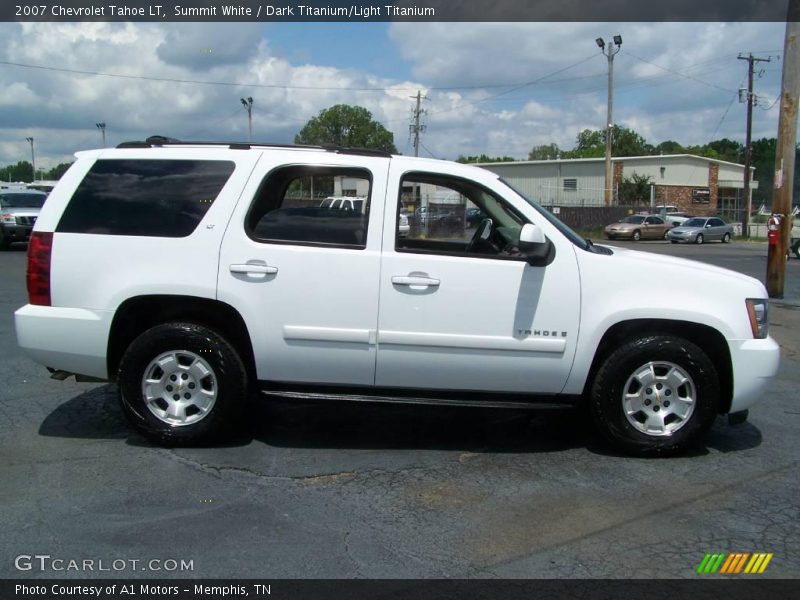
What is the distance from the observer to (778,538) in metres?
3.88

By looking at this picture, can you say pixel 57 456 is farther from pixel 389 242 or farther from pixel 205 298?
pixel 389 242

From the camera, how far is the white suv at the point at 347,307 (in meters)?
4.82

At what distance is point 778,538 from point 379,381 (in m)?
2.47

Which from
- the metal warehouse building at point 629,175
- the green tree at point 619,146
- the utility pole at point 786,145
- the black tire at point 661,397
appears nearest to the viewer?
the black tire at point 661,397

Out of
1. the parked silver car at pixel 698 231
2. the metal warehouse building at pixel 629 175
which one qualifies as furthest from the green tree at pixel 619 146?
the parked silver car at pixel 698 231

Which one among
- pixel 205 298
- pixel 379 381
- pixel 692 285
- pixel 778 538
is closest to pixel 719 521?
pixel 778 538

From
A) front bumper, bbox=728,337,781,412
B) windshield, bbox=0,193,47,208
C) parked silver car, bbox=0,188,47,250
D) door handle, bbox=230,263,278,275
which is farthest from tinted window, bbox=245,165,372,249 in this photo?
windshield, bbox=0,193,47,208

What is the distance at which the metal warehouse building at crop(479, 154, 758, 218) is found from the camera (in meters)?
58.3

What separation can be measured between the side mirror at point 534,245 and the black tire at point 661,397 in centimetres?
82

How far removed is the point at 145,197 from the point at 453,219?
2.33 meters

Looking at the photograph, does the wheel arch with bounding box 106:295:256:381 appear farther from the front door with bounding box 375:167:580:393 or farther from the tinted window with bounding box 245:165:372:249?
the front door with bounding box 375:167:580:393

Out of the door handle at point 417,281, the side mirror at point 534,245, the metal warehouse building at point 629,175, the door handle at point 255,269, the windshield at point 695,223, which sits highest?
the metal warehouse building at point 629,175

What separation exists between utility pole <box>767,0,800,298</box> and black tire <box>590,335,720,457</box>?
997cm
